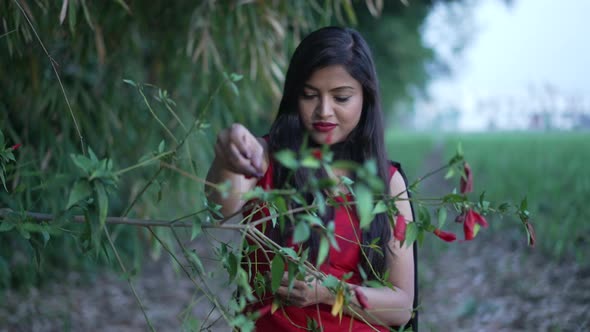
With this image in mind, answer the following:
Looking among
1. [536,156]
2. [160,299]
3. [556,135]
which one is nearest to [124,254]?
[160,299]

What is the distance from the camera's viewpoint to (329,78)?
135cm

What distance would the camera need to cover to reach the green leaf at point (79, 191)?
0.74 m

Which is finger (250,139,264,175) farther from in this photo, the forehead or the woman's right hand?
the forehead

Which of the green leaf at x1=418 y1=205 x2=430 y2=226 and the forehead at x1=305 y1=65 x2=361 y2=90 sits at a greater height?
the forehead at x1=305 y1=65 x2=361 y2=90

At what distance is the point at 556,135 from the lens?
7.75 m

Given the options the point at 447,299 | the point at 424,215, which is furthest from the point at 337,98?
the point at 447,299

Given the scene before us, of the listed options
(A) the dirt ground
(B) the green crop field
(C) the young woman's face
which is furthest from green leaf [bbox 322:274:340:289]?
(A) the dirt ground

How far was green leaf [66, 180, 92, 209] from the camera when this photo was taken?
2.41ft

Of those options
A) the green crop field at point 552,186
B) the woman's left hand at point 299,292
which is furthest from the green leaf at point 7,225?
the green crop field at point 552,186

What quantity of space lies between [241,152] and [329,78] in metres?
0.47

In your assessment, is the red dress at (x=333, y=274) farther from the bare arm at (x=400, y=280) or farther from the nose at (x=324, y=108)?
the nose at (x=324, y=108)

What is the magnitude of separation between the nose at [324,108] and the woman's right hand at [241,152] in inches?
15.6

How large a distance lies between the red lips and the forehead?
80 millimetres

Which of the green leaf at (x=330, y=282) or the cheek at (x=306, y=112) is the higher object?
the cheek at (x=306, y=112)
